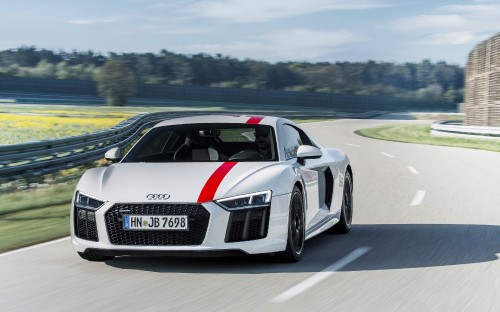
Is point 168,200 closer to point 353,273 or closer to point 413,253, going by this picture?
point 353,273

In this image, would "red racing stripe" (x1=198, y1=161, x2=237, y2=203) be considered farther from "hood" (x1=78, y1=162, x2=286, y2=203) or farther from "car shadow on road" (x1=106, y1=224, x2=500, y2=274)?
"car shadow on road" (x1=106, y1=224, x2=500, y2=274)

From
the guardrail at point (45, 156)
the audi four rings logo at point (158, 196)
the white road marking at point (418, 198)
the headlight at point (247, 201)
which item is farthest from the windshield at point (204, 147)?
the guardrail at point (45, 156)

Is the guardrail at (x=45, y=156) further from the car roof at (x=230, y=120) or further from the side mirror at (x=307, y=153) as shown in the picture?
the side mirror at (x=307, y=153)

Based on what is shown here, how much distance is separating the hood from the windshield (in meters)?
0.46

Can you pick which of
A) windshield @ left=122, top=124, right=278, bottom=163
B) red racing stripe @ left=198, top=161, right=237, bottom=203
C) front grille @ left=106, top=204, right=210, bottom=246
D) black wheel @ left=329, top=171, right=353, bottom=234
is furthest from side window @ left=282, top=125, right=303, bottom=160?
front grille @ left=106, top=204, right=210, bottom=246

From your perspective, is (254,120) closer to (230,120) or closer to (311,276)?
(230,120)

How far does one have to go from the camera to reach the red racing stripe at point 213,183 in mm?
6820

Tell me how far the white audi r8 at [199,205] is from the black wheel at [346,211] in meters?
1.29

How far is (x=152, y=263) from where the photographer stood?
7434 mm

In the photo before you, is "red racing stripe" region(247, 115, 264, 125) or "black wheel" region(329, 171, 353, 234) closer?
"red racing stripe" region(247, 115, 264, 125)

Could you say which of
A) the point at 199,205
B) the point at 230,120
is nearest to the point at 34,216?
the point at 230,120

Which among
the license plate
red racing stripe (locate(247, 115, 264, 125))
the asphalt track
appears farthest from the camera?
red racing stripe (locate(247, 115, 264, 125))

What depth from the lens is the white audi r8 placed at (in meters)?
6.81

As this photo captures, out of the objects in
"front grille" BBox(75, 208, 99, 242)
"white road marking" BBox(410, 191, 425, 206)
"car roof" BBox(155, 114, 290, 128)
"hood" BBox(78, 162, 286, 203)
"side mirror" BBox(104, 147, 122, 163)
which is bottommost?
"white road marking" BBox(410, 191, 425, 206)
